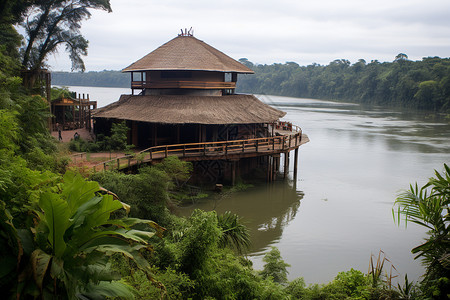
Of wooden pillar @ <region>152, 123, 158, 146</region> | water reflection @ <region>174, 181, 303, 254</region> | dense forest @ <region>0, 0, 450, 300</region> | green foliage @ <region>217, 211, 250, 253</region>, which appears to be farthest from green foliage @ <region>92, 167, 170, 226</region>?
wooden pillar @ <region>152, 123, 158, 146</region>

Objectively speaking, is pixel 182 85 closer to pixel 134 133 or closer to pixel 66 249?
pixel 134 133

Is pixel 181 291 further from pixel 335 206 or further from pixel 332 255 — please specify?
pixel 335 206

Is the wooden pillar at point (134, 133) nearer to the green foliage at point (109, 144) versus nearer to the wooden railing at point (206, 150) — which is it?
the green foliage at point (109, 144)

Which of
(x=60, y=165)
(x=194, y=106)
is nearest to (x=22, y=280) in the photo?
(x=60, y=165)

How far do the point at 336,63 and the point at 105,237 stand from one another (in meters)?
155

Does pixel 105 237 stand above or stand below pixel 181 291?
above

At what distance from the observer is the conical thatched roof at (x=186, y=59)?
95.7 feet

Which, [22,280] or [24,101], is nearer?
[22,280]

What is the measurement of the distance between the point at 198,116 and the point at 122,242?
20.8 meters

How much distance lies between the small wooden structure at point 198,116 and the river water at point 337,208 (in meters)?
2.51

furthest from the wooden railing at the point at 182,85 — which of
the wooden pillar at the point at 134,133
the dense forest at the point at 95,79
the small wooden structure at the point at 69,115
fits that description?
the dense forest at the point at 95,79

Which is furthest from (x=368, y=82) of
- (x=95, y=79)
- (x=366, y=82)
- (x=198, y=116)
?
(x=95, y=79)

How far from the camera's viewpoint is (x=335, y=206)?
24.3m

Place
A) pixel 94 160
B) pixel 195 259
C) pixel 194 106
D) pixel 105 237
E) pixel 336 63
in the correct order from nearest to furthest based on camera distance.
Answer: pixel 105 237
pixel 195 259
pixel 94 160
pixel 194 106
pixel 336 63
